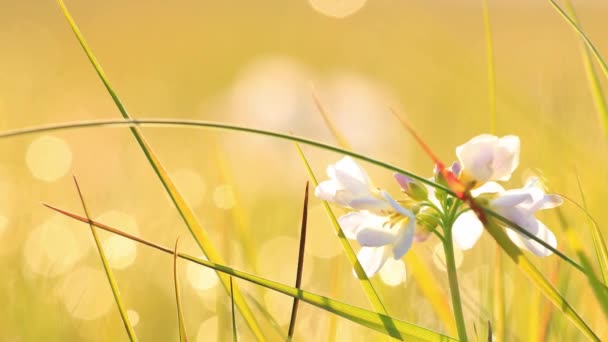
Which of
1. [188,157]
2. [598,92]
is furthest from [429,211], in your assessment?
[188,157]

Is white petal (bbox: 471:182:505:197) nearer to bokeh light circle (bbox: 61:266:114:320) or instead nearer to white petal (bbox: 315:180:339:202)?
white petal (bbox: 315:180:339:202)

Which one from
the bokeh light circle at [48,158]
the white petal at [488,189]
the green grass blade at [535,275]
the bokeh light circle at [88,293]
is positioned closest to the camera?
the green grass blade at [535,275]

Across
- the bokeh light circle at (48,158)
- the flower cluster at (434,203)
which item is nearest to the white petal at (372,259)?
the flower cluster at (434,203)

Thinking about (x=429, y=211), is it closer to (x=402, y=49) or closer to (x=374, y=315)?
(x=374, y=315)

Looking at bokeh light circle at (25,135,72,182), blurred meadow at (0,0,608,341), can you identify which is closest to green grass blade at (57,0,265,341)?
blurred meadow at (0,0,608,341)

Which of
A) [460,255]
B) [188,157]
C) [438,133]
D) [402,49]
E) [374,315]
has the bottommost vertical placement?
[374,315]

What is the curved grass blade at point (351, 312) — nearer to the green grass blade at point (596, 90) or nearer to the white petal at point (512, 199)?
the white petal at point (512, 199)

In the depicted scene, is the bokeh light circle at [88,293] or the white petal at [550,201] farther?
the bokeh light circle at [88,293]
